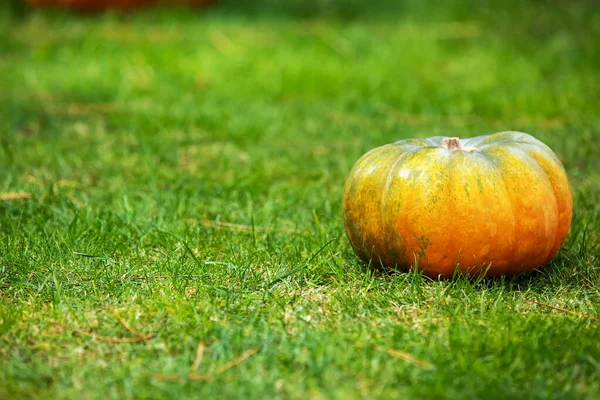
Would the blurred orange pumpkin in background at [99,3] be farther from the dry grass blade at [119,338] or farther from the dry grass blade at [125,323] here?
the dry grass blade at [119,338]

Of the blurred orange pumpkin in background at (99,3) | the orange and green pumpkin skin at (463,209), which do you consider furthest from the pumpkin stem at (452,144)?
the blurred orange pumpkin in background at (99,3)

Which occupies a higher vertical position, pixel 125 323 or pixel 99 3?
pixel 99 3

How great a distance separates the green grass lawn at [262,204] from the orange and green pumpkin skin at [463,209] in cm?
9

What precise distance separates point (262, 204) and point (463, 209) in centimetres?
129

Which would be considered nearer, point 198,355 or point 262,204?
point 198,355

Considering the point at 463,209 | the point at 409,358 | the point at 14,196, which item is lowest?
the point at 14,196

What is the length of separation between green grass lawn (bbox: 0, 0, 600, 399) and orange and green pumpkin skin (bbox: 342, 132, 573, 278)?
0.31 feet

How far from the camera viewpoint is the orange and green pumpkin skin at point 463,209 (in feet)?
8.52

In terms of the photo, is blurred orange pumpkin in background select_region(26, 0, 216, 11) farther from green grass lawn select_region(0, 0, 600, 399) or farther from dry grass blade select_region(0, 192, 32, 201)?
dry grass blade select_region(0, 192, 32, 201)

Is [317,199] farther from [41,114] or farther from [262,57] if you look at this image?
[262,57]

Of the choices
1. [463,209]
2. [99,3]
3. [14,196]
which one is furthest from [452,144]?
[99,3]

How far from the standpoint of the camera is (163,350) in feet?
7.25

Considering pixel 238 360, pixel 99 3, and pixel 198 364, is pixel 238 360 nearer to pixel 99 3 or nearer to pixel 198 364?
pixel 198 364

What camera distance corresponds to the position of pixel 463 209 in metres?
2.59
